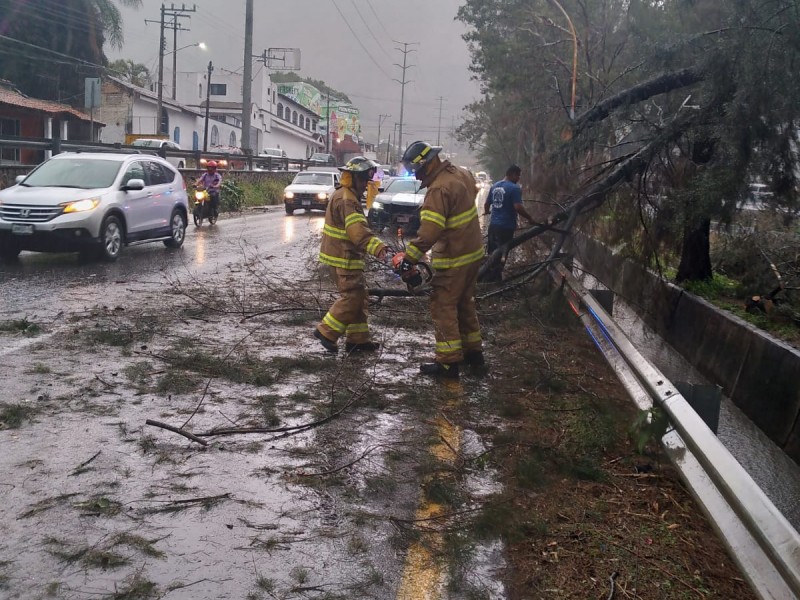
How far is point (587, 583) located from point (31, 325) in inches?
242

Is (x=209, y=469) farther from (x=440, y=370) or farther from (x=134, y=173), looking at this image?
(x=134, y=173)

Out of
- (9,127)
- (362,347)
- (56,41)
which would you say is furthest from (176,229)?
(56,41)

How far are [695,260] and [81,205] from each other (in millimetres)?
8807

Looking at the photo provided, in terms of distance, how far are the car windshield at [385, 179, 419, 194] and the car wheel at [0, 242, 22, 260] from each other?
428 inches

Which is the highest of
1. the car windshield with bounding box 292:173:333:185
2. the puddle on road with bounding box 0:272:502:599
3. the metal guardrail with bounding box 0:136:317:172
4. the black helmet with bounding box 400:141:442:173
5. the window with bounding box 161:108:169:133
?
the window with bounding box 161:108:169:133

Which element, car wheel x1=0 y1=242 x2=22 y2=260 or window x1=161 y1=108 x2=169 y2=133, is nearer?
car wheel x1=0 y1=242 x2=22 y2=260

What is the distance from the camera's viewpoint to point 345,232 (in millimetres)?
7137

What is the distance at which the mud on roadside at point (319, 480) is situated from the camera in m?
3.42

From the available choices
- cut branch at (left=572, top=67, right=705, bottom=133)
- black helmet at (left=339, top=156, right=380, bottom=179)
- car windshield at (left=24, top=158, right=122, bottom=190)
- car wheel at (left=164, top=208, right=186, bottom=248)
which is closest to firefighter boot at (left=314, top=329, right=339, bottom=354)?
black helmet at (left=339, top=156, right=380, bottom=179)

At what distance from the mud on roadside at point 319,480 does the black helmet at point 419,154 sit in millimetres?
1686

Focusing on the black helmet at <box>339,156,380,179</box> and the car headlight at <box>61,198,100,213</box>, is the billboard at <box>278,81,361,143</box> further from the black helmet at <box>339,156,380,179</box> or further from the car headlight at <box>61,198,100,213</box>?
the black helmet at <box>339,156,380,179</box>

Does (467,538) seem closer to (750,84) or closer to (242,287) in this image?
(750,84)

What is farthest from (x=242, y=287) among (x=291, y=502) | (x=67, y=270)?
(x=291, y=502)

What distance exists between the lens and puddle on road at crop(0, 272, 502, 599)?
3393 mm
